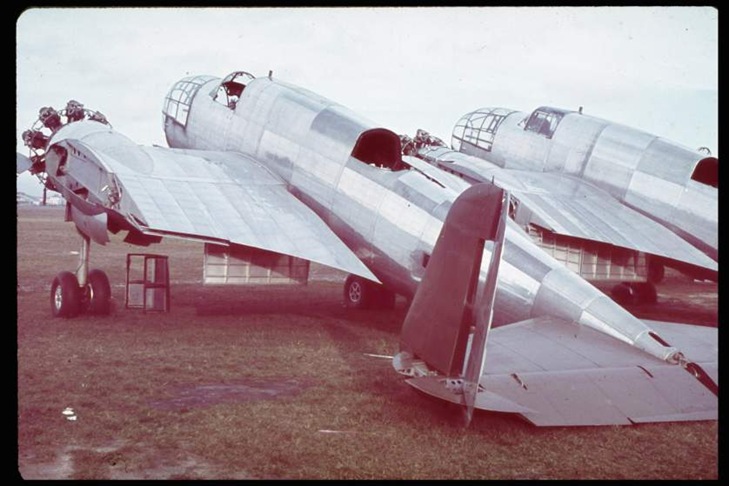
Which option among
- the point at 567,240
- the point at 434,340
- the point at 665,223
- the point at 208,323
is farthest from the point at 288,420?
the point at 665,223

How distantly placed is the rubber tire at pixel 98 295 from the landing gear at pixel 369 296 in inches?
194

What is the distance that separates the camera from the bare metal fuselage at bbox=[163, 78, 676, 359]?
8.42m

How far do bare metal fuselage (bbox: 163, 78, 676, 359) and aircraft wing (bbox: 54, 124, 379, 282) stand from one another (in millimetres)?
365

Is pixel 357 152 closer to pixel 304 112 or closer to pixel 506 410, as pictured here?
pixel 304 112

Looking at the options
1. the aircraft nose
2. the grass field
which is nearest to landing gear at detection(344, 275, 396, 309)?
the grass field

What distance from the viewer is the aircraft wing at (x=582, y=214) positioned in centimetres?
1399

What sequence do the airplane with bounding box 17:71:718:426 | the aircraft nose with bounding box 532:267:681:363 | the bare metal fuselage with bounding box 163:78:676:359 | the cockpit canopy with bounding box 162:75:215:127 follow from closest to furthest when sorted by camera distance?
1. the airplane with bounding box 17:71:718:426
2. the aircraft nose with bounding box 532:267:681:363
3. the bare metal fuselage with bounding box 163:78:676:359
4. the cockpit canopy with bounding box 162:75:215:127

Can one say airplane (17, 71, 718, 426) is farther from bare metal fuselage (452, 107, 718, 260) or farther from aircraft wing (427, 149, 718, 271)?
bare metal fuselage (452, 107, 718, 260)

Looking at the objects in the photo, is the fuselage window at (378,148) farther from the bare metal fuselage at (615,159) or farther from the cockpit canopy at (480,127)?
the cockpit canopy at (480,127)

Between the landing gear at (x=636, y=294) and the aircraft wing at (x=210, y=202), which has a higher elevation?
the aircraft wing at (x=210, y=202)

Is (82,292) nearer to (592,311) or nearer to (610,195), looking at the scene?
(592,311)

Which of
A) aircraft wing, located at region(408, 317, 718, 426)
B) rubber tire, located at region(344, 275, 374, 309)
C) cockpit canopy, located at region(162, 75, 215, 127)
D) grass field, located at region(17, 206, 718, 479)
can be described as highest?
cockpit canopy, located at region(162, 75, 215, 127)

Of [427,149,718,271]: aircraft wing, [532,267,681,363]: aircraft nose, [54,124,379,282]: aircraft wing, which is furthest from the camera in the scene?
[427,149,718,271]: aircraft wing

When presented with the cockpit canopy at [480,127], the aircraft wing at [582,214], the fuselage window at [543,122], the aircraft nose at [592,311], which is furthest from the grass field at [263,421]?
the cockpit canopy at [480,127]
